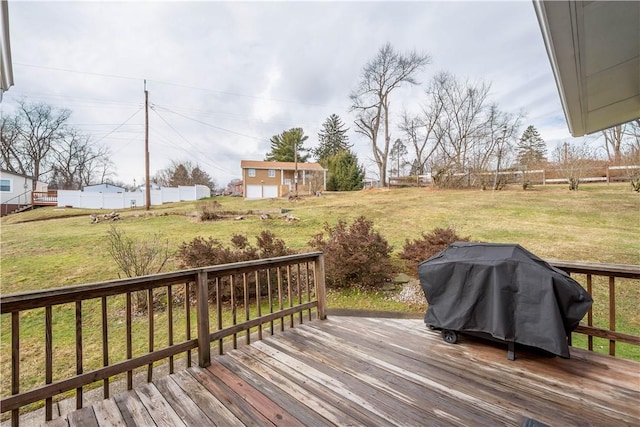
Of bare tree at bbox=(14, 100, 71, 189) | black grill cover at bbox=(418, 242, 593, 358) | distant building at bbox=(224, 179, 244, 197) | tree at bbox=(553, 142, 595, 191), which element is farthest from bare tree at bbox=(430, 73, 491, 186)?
bare tree at bbox=(14, 100, 71, 189)

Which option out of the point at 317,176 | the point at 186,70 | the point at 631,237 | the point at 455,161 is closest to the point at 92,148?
the point at 317,176

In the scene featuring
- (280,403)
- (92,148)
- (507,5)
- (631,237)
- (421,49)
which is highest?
(421,49)

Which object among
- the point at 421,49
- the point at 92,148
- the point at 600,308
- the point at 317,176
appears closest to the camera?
the point at 600,308

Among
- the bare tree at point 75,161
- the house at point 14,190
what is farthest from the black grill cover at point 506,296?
the bare tree at point 75,161

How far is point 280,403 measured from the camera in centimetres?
184

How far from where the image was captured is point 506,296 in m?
2.24

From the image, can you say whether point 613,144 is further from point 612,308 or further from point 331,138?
point 331,138

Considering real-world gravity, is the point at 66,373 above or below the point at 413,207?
below

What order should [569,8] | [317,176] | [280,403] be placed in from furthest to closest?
[317,176] → [280,403] → [569,8]

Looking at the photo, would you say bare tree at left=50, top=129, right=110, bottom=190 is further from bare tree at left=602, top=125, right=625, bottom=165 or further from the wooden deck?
bare tree at left=602, top=125, right=625, bottom=165

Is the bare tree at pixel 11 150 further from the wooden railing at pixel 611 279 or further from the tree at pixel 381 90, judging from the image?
the wooden railing at pixel 611 279

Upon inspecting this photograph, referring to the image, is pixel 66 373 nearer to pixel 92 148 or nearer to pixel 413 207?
pixel 413 207

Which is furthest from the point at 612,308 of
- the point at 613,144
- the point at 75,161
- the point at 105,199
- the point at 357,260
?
the point at 75,161

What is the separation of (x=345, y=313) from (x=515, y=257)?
2.66 m
